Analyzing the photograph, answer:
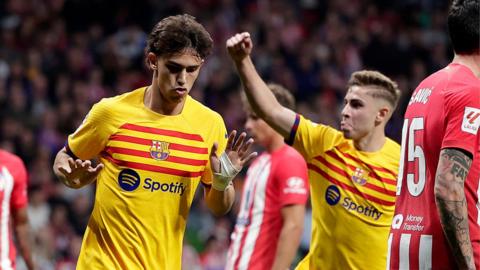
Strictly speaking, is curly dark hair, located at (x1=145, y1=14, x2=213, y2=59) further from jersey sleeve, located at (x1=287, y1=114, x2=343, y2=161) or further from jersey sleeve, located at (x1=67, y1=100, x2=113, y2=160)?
jersey sleeve, located at (x1=287, y1=114, x2=343, y2=161)

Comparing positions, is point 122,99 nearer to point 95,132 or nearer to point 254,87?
point 95,132

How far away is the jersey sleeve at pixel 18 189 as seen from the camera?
7.66 metres

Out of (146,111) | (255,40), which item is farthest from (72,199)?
(146,111)

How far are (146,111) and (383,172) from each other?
6.45ft

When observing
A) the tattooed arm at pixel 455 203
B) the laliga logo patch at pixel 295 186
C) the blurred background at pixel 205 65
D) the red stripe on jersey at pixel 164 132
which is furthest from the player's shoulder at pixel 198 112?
the blurred background at pixel 205 65

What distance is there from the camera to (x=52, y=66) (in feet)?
50.8

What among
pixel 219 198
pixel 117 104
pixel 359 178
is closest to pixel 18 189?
pixel 117 104

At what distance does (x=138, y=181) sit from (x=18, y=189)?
225 cm

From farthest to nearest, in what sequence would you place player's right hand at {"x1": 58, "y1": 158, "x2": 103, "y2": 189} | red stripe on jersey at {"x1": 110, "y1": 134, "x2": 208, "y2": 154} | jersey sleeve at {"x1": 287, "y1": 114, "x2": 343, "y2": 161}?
jersey sleeve at {"x1": 287, "y1": 114, "x2": 343, "y2": 161} < red stripe on jersey at {"x1": 110, "y1": 134, "x2": 208, "y2": 154} < player's right hand at {"x1": 58, "y1": 158, "x2": 103, "y2": 189}

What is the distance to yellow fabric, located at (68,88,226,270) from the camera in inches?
226

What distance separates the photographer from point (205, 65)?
16.3 metres

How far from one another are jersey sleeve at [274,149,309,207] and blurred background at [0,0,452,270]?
481 cm

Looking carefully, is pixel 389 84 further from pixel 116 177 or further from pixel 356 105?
pixel 116 177

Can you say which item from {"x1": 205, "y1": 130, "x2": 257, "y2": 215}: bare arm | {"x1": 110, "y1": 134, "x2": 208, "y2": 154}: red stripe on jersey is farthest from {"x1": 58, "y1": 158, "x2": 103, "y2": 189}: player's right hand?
{"x1": 205, "y1": 130, "x2": 257, "y2": 215}: bare arm
